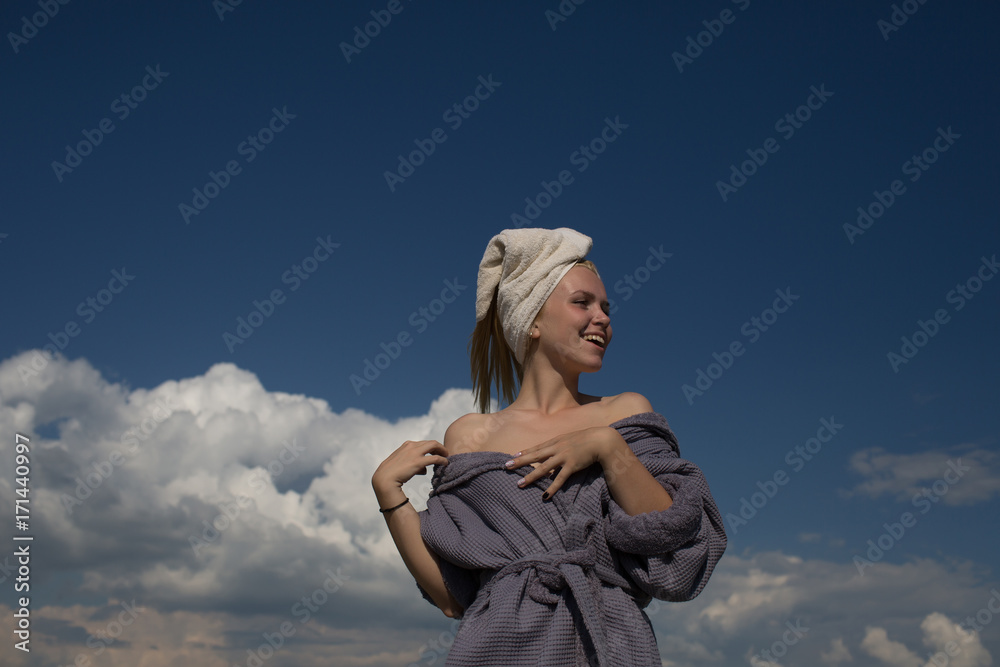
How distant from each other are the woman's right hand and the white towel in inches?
29.5

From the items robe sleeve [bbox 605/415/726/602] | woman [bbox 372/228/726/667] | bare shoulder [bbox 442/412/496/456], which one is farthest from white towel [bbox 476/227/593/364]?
robe sleeve [bbox 605/415/726/602]

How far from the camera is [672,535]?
353 centimetres

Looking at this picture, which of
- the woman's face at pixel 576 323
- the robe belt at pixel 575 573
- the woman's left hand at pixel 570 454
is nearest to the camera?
the robe belt at pixel 575 573

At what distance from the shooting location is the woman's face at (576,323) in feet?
Answer: 13.9

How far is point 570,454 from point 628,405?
2.13 feet

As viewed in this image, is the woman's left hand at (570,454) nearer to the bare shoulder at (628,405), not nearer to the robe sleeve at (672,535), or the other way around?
the robe sleeve at (672,535)

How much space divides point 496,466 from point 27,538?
499 cm

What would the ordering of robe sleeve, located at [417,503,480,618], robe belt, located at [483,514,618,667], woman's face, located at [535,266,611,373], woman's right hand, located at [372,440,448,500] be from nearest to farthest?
robe belt, located at [483,514,618,667] → robe sleeve, located at [417,503,480,618] → woman's right hand, located at [372,440,448,500] → woman's face, located at [535,266,611,373]

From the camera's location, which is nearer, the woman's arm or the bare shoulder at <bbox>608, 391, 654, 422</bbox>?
the woman's arm

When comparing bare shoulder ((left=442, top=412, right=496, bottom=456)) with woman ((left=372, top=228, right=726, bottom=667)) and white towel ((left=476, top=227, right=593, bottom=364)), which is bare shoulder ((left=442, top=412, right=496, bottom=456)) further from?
white towel ((left=476, top=227, right=593, bottom=364))

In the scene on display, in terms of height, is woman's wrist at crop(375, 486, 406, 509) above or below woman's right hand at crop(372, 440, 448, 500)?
below

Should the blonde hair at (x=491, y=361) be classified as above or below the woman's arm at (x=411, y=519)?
above

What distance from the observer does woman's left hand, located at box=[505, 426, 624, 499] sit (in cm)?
366

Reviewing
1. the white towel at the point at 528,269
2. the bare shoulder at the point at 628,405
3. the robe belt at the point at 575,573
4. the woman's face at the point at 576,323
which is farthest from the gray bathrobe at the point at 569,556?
the white towel at the point at 528,269
